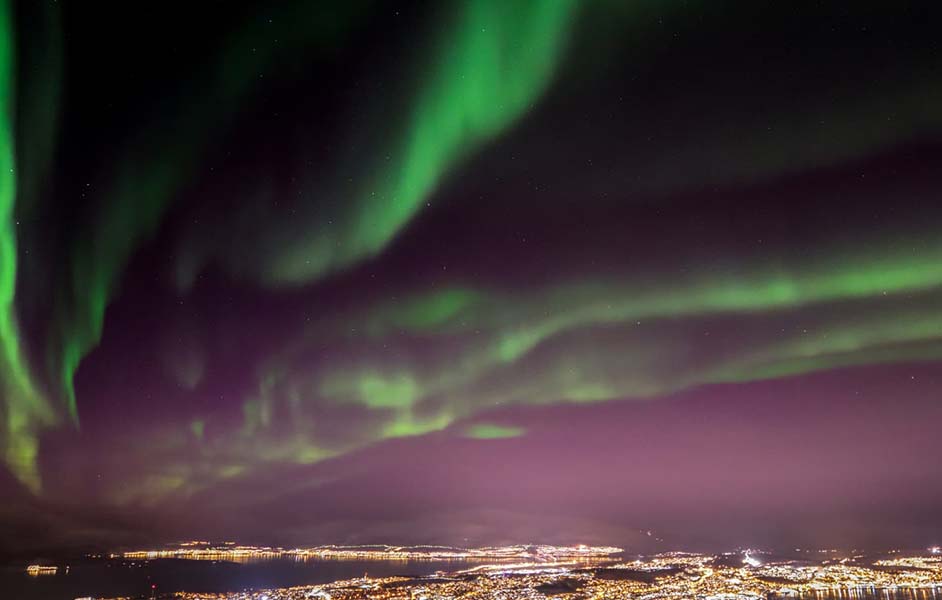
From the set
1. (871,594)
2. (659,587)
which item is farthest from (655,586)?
(871,594)

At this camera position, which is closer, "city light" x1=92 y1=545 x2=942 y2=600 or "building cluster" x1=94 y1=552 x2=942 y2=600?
"building cluster" x1=94 y1=552 x2=942 y2=600

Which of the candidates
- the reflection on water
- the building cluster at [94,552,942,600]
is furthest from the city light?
the reflection on water

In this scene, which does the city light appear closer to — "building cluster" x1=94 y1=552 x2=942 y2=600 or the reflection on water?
"building cluster" x1=94 y1=552 x2=942 y2=600

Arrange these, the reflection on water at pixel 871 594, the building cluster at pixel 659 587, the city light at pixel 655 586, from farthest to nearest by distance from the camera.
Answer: the reflection on water at pixel 871 594, the city light at pixel 655 586, the building cluster at pixel 659 587

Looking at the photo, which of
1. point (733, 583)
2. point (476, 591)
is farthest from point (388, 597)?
point (733, 583)

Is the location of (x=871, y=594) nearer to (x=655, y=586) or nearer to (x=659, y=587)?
(x=659, y=587)

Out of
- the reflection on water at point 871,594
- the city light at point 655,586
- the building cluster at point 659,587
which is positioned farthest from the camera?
the reflection on water at point 871,594

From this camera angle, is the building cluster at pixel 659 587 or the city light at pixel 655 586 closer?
the building cluster at pixel 659 587

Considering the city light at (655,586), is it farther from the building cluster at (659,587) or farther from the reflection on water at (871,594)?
the reflection on water at (871,594)

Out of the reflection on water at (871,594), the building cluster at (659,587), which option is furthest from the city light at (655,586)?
the reflection on water at (871,594)

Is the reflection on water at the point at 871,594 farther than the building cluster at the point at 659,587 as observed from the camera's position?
Yes

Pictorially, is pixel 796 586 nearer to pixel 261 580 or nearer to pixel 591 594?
pixel 591 594
